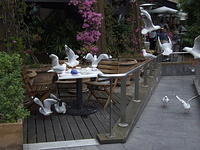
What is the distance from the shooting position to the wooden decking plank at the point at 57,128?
15.0ft

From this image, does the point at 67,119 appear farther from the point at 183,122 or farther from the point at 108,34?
the point at 108,34

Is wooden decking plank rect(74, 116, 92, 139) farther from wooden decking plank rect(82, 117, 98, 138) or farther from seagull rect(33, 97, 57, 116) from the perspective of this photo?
seagull rect(33, 97, 57, 116)

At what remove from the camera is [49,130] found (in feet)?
16.0

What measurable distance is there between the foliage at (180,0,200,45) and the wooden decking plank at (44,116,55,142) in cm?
882

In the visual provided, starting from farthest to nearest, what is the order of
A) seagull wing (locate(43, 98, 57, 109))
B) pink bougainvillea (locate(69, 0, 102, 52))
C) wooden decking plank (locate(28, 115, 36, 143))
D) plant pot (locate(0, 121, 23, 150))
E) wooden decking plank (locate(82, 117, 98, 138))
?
pink bougainvillea (locate(69, 0, 102, 52)) < seagull wing (locate(43, 98, 57, 109)) < wooden decking plank (locate(82, 117, 98, 138)) < wooden decking plank (locate(28, 115, 36, 143)) < plant pot (locate(0, 121, 23, 150))

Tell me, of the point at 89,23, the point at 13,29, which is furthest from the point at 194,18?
the point at 13,29

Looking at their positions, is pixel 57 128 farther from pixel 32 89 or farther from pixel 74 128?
pixel 32 89

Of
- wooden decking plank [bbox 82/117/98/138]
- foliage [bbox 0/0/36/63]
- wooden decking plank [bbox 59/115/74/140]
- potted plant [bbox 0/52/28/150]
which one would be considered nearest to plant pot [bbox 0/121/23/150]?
potted plant [bbox 0/52/28/150]

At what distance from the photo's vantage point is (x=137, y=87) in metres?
6.19

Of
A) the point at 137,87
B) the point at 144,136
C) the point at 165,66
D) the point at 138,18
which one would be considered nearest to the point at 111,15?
the point at 138,18

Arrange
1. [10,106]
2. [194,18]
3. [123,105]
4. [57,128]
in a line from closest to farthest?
[10,106], [123,105], [57,128], [194,18]

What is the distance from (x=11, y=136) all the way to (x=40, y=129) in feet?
4.00

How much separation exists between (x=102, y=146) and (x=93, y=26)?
477 centimetres

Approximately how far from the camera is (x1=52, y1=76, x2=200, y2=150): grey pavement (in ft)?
14.0
